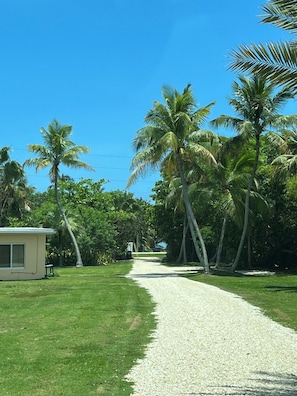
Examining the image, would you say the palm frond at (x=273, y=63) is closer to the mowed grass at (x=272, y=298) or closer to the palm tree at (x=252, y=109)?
the mowed grass at (x=272, y=298)

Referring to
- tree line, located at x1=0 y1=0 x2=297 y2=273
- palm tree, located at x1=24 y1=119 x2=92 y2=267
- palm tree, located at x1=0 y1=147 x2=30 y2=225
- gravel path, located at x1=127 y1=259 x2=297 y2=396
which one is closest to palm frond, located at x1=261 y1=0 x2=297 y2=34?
gravel path, located at x1=127 y1=259 x2=297 y2=396

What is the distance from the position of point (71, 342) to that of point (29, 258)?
17912mm

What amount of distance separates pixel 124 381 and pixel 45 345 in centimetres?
271

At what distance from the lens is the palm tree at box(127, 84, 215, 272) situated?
26.6m

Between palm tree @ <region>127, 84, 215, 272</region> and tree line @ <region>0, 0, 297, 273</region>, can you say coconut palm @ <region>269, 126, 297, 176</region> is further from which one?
palm tree @ <region>127, 84, 215, 272</region>

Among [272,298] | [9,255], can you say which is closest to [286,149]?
[272,298]

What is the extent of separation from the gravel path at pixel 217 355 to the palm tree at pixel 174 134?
14.4 m

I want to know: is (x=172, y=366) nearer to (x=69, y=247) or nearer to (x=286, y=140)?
(x=286, y=140)

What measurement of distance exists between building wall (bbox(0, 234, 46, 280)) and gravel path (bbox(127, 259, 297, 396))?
14.1 metres

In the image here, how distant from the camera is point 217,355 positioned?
7.73m

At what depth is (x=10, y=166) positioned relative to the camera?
41.2 meters

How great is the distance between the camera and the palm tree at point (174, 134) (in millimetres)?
26562

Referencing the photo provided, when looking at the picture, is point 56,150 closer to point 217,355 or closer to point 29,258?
point 29,258

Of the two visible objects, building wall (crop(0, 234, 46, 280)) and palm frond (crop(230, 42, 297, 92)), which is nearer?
palm frond (crop(230, 42, 297, 92))
